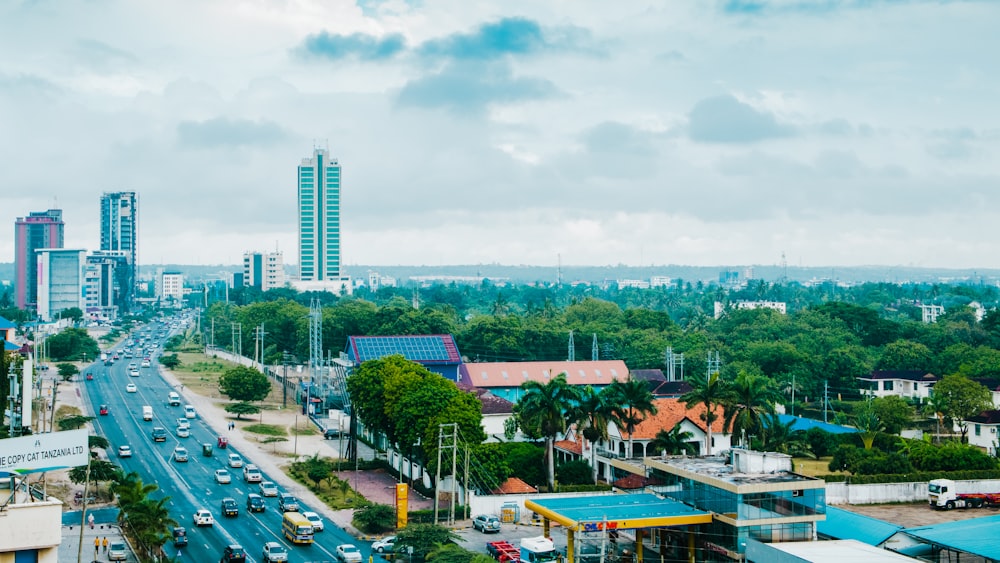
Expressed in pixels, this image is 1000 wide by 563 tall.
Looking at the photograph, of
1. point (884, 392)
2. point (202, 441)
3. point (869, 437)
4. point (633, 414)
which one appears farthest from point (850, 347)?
point (202, 441)

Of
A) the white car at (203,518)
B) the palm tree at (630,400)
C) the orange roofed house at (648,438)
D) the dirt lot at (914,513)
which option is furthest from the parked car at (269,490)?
the dirt lot at (914,513)

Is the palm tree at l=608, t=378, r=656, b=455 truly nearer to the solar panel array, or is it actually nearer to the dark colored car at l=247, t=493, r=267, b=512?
the dark colored car at l=247, t=493, r=267, b=512

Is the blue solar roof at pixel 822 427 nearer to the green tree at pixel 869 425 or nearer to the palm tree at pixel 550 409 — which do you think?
the green tree at pixel 869 425

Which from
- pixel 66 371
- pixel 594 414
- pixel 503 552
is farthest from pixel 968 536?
pixel 66 371

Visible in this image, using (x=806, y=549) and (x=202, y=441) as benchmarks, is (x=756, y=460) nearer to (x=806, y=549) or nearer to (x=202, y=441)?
(x=806, y=549)

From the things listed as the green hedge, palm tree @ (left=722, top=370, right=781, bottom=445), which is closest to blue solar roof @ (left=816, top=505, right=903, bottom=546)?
palm tree @ (left=722, top=370, right=781, bottom=445)

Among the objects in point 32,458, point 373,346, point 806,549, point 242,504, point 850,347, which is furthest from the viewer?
point 850,347
